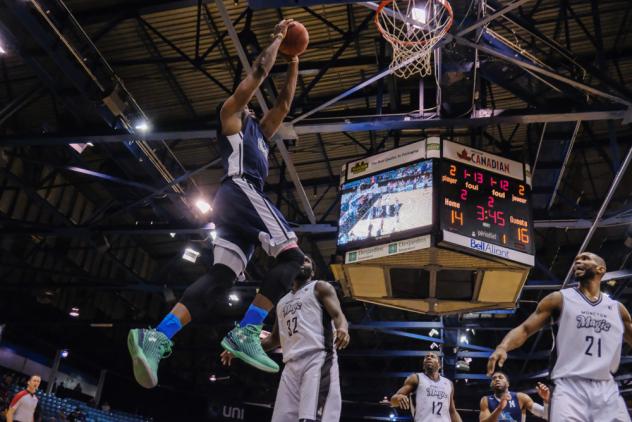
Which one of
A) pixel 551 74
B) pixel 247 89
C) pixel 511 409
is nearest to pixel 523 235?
pixel 551 74

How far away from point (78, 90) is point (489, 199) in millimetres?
6625

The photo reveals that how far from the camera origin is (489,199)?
26.0 ft

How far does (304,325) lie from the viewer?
481 cm

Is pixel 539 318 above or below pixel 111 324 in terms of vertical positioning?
below

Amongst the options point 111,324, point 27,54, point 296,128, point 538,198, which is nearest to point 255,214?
point 296,128

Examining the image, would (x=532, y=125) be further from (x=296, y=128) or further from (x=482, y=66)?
(x=296, y=128)

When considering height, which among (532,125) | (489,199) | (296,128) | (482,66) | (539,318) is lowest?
(539,318)

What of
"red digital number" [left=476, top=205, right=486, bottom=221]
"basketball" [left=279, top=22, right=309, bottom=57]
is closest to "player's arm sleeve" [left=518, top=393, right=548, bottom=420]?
"red digital number" [left=476, top=205, right=486, bottom=221]

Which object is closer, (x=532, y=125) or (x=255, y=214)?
(x=255, y=214)

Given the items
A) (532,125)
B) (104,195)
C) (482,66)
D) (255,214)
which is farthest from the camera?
(104,195)

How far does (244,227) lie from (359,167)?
5.19 m

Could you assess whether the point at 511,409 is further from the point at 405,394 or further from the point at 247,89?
the point at 247,89

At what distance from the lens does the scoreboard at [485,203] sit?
758cm

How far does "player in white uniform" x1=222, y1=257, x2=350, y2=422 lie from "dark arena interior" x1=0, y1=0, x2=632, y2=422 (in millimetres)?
838
